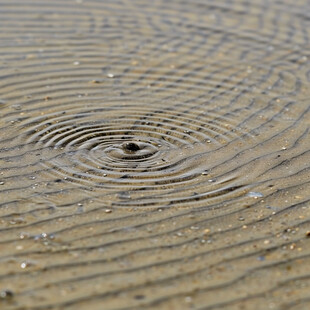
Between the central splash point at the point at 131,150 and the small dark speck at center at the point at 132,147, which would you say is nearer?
the central splash point at the point at 131,150

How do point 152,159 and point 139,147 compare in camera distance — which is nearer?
point 152,159

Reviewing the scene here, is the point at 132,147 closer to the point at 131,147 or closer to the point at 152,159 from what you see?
the point at 131,147

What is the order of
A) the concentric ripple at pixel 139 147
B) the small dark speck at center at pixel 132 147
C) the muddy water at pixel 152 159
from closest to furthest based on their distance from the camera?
the muddy water at pixel 152 159 → the concentric ripple at pixel 139 147 → the small dark speck at center at pixel 132 147

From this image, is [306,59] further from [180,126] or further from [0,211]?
[0,211]

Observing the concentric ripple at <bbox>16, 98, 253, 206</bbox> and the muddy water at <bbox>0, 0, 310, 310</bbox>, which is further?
the concentric ripple at <bbox>16, 98, 253, 206</bbox>

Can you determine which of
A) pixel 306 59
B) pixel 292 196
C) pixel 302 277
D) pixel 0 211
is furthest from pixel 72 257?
pixel 306 59

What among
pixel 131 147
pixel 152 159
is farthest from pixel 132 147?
pixel 152 159

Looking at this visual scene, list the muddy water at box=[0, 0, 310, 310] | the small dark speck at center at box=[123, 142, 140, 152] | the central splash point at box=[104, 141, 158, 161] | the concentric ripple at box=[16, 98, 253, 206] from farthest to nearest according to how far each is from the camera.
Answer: the small dark speck at center at box=[123, 142, 140, 152] < the central splash point at box=[104, 141, 158, 161] < the concentric ripple at box=[16, 98, 253, 206] < the muddy water at box=[0, 0, 310, 310]

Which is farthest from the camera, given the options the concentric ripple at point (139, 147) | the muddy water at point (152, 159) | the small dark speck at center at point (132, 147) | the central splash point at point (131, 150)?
the small dark speck at center at point (132, 147)
